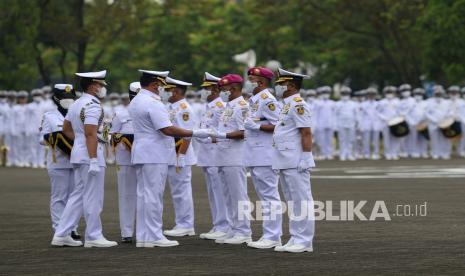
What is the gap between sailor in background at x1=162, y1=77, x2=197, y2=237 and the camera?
17594 millimetres

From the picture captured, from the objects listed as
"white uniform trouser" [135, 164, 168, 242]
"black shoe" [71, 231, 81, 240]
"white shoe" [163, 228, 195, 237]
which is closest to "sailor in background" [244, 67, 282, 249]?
"white uniform trouser" [135, 164, 168, 242]

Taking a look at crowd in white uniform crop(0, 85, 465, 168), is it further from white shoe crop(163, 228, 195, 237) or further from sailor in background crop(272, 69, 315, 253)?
sailor in background crop(272, 69, 315, 253)

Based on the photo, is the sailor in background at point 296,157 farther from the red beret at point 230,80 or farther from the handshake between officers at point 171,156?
the red beret at point 230,80

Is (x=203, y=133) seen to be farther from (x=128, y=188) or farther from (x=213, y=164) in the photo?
(x=128, y=188)

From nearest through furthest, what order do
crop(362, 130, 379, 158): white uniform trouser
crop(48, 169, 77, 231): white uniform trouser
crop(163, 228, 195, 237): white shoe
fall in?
crop(48, 169, 77, 231): white uniform trouser
crop(163, 228, 195, 237): white shoe
crop(362, 130, 379, 158): white uniform trouser

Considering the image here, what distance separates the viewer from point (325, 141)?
41750 millimetres

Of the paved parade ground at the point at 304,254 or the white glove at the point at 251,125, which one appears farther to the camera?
the white glove at the point at 251,125

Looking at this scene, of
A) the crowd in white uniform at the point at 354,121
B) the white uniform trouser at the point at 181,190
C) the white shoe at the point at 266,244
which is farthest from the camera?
the crowd in white uniform at the point at 354,121

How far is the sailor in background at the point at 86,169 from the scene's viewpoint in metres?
15.6

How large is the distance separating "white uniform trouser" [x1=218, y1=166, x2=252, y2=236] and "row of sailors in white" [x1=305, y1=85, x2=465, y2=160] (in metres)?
24.5

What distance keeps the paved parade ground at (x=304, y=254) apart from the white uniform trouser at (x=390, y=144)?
49.2ft

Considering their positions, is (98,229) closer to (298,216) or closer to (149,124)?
(149,124)

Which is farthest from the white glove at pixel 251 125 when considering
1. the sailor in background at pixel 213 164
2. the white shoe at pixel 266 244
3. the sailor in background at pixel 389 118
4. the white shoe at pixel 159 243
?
the sailor in background at pixel 389 118

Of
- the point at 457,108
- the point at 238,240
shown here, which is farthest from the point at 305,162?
the point at 457,108
